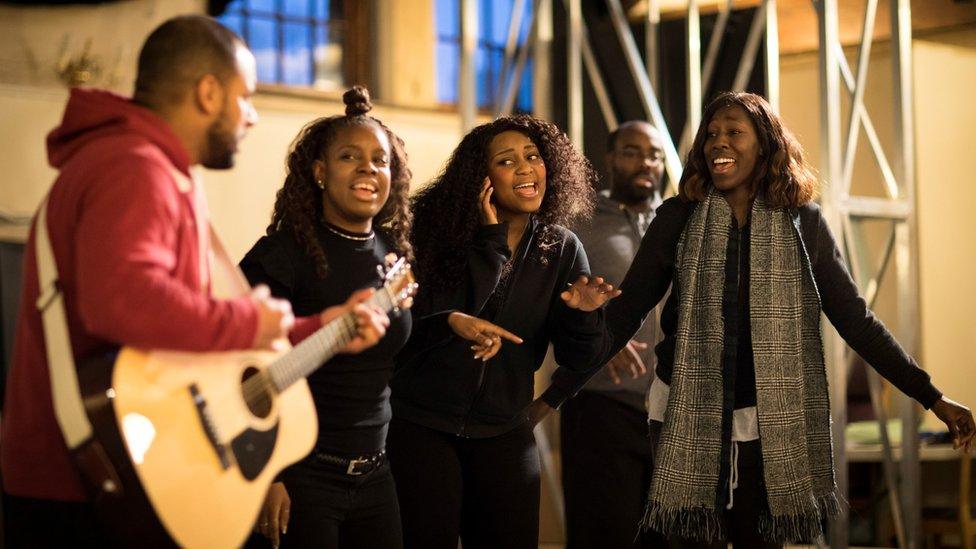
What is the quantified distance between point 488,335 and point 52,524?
1074 millimetres

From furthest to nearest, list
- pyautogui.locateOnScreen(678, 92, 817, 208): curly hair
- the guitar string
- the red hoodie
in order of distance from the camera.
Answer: pyautogui.locateOnScreen(678, 92, 817, 208): curly hair → the guitar string → the red hoodie

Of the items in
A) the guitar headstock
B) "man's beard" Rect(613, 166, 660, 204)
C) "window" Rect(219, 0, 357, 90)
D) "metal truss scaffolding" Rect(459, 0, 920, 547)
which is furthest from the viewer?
"window" Rect(219, 0, 357, 90)

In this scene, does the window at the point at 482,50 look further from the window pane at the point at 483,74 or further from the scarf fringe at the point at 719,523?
the scarf fringe at the point at 719,523

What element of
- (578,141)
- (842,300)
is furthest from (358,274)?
(578,141)

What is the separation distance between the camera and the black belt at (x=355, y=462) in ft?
8.25

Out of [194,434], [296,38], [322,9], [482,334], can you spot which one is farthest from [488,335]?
[322,9]

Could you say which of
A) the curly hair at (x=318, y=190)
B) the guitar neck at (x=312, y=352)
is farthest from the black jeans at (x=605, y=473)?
the guitar neck at (x=312, y=352)

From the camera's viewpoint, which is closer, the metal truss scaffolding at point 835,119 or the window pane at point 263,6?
the metal truss scaffolding at point 835,119

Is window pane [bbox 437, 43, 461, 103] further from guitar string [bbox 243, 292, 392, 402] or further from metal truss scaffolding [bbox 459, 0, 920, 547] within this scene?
guitar string [bbox 243, 292, 392, 402]

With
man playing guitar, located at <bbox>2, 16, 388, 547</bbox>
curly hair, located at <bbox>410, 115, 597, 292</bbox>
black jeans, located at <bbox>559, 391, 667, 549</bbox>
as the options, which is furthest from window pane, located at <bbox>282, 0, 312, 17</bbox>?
man playing guitar, located at <bbox>2, 16, 388, 547</bbox>

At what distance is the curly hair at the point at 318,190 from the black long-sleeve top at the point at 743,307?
0.62 m

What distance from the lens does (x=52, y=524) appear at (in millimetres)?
1864

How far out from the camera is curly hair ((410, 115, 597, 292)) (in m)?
2.98

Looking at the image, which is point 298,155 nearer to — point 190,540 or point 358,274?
point 358,274
